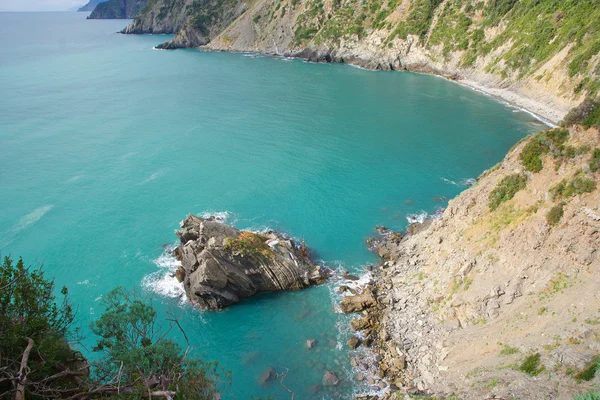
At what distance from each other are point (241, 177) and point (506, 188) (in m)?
42.4

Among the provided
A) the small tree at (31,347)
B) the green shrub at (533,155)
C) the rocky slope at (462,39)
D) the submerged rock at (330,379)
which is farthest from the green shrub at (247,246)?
the rocky slope at (462,39)

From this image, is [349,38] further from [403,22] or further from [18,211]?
[18,211]

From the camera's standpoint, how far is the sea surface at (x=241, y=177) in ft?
130

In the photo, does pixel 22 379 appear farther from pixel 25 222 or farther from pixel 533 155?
pixel 25 222

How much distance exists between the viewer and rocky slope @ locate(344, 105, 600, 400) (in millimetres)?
25578

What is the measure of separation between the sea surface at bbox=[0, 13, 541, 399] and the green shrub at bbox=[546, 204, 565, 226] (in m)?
19.6

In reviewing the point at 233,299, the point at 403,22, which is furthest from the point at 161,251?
the point at 403,22

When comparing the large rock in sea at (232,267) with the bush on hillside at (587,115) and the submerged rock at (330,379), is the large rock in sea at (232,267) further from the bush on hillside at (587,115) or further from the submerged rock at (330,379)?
the bush on hillside at (587,115)

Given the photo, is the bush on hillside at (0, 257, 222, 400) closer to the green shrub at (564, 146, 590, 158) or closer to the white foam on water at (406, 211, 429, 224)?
the green shrub at (564, 146, 590, 158)

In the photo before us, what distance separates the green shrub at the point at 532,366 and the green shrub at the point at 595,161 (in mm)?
17465

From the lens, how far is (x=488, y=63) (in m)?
116

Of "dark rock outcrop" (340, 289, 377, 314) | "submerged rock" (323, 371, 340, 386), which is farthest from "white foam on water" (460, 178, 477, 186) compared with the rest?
"submerged rock" (323, 371, 340, 386)

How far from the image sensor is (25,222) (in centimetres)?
5588

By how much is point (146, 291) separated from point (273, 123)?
56.6m
